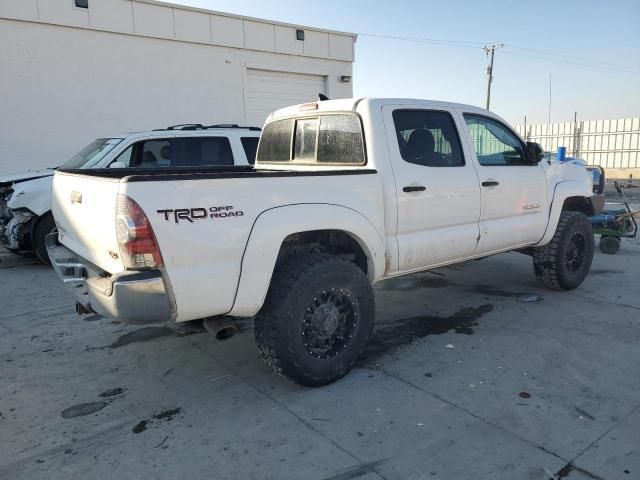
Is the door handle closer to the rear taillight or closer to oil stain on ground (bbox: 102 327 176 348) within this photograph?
the rear taillight

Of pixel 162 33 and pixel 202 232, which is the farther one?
pixel 162 33

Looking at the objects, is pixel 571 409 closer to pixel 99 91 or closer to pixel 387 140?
pixel 387 140

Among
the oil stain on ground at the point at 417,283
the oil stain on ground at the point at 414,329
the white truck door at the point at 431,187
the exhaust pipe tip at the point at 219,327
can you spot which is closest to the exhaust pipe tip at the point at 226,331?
the exhaust pipe tip at the point at 219,327

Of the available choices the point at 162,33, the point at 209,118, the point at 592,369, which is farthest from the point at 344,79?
the point at 592,369

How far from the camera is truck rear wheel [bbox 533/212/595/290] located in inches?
213

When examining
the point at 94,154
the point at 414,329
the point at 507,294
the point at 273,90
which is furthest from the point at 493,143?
the point at 273,90

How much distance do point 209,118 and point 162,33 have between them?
2.23 m

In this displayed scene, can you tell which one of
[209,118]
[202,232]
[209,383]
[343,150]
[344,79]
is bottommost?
[209,383]

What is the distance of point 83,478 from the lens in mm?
2510

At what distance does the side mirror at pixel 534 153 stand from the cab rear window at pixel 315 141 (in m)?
2.14

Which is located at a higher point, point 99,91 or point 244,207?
point 99,91

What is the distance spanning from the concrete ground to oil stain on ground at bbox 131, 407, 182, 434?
0.04 ft

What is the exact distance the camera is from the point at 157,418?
309cm

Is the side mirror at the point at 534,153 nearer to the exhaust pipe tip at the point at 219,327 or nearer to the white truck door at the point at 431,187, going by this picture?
the white truck door at the point at 431,187
